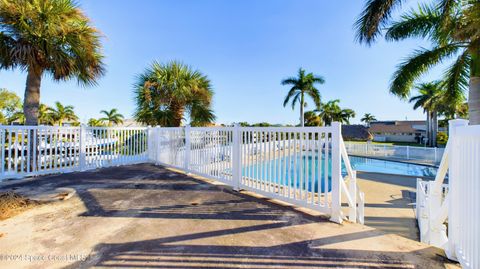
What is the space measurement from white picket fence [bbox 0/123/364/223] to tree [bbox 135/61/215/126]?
1861 mm

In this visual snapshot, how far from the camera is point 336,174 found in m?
2.70

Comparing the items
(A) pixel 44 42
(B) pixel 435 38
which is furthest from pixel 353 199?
(A) pixel 44 42

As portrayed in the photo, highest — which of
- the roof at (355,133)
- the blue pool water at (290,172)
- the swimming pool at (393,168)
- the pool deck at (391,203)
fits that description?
the roof at (355,133)

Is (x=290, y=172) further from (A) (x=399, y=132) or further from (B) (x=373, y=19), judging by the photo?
(A) (x=399, y=132)

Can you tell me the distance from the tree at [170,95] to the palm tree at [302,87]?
11345 mm

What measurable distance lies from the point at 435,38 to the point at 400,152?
11.4 meters

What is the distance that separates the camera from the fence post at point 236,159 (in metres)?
4.03

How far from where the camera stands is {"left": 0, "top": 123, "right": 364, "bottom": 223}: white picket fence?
9.62ft

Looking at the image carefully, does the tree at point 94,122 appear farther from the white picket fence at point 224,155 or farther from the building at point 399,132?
the building at point 399,132

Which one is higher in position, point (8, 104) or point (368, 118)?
point (368, 118)

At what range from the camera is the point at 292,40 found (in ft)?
41.2

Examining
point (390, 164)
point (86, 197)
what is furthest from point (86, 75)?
point (390, 164)

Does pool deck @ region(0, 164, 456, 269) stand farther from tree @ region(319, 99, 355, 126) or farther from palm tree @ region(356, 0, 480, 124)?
tree @ region(319, 99, 355, 126)

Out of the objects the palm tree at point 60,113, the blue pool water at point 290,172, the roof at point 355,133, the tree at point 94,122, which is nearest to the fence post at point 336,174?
the blue pool water at point 290,172
